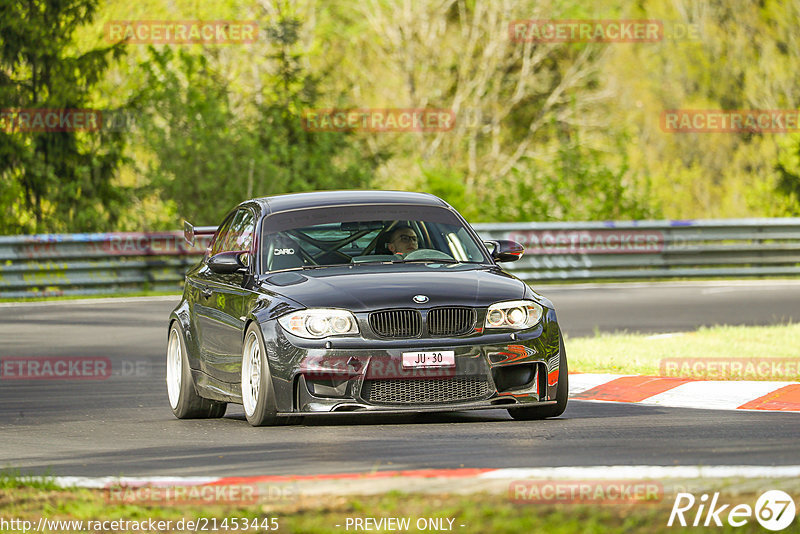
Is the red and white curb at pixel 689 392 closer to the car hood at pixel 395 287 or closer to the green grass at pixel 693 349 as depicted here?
the green grass at pixel 693 349

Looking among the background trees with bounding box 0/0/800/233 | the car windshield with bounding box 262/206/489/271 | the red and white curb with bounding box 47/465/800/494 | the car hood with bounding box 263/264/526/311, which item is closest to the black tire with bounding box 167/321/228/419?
the car windshield with bounding box 262/206/489/271

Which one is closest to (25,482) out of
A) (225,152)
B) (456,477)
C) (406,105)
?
(456,477)

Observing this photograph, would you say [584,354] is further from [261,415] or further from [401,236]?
[261,415]

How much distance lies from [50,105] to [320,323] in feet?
76.2

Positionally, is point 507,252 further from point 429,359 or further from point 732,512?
point 732,512

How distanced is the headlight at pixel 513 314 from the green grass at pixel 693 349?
3.30 metres

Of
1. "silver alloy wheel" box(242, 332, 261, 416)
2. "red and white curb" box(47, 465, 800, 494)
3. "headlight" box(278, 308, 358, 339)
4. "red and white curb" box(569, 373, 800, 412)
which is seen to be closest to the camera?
"red and white curb" box(47, 465, 800, 494)

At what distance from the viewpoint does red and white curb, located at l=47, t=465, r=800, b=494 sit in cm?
726

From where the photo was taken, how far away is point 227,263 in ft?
37.3

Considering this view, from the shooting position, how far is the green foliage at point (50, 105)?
3197 cm

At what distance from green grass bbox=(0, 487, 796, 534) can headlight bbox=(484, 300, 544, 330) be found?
349 cm

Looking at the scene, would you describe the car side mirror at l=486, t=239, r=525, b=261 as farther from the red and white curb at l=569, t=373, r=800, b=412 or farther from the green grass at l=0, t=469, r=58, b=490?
the green grass at l=0, t=469, r=58, b=490

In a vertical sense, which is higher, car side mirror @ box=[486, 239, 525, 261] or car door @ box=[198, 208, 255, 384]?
car side mirror @ box=[486, 239, 525, 261]

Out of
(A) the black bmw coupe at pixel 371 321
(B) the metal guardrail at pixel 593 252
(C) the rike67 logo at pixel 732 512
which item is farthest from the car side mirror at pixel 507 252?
(B) the metal guardrail at pixel 593 252
